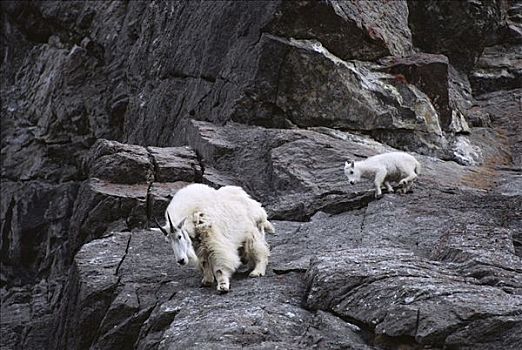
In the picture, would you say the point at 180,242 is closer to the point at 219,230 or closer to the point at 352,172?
the point at 219,230

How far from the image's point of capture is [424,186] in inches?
645

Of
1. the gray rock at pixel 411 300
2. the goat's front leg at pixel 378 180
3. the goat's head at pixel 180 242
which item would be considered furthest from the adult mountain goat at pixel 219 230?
the goat's front leg at pixel 378 180

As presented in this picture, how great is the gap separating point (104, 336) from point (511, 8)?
24.7 meters

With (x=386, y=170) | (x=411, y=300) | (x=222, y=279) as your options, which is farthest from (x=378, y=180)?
(x=411, y=300)

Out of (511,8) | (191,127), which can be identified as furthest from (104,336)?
(511,8)

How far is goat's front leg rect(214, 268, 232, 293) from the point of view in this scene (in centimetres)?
1103

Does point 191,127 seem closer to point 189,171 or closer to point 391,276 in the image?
point 189,171

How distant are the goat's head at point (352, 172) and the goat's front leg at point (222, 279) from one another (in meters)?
5.14

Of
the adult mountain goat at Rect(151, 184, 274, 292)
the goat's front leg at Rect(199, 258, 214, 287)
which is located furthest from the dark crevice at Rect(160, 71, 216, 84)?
the goat's front leg at Rect(199, 258, 214, 287)

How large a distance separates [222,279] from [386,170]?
5.53 metres

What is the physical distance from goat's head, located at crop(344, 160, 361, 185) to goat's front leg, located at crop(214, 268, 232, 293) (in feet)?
16.9

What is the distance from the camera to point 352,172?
1580cm

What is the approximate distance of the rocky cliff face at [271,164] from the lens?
1012 cm

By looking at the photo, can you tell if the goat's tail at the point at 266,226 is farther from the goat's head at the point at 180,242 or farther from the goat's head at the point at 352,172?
the goat's head at the point at 352,172
